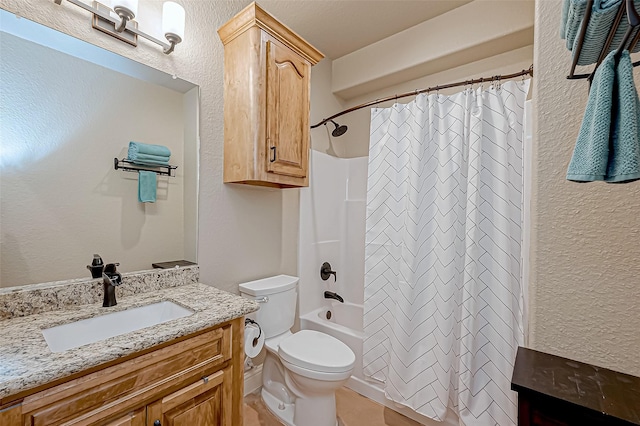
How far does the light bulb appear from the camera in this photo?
55.4 inches

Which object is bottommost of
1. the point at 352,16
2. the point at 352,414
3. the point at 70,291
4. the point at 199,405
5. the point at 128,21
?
the point at 352,414

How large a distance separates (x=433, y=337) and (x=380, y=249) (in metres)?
0.61

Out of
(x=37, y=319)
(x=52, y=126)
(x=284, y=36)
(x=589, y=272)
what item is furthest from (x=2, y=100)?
(x=589, y=272)

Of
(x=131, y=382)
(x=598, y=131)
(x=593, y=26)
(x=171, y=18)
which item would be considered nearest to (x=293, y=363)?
(x=131, y=382)

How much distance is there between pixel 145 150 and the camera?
1.46m

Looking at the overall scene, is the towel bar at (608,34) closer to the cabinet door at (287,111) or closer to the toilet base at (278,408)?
the cabinet door at (287,111)

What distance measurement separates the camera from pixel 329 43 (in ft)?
7.87

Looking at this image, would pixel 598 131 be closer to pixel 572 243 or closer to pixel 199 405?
pixel 572 243

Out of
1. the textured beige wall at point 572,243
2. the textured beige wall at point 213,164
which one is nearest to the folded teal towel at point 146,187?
the textured beige wall at point 213,164

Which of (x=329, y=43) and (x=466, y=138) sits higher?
(x=329, y=43)

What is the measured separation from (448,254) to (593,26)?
127 centimetres

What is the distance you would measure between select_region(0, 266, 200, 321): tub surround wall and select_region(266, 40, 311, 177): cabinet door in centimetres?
81

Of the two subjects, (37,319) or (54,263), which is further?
(54,263)

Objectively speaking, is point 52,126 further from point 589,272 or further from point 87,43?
point 589,272
